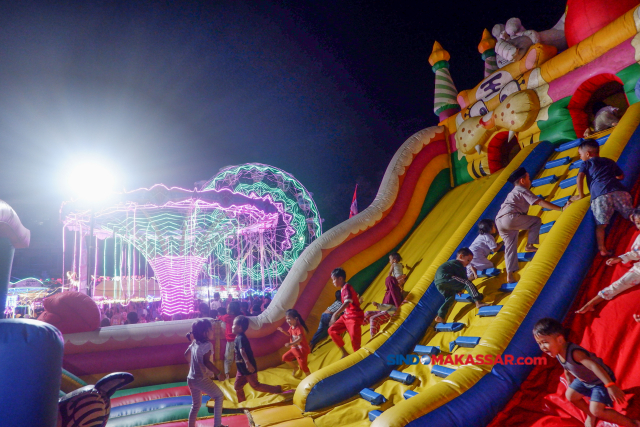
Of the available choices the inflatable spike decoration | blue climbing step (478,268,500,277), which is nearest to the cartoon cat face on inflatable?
the inflatable spike decoration

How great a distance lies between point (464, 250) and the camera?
4.66 m

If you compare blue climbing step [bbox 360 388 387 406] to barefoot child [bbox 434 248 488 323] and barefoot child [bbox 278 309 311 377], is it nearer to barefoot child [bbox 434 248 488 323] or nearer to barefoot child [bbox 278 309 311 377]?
barefoot child [bbox 434 248 488 323]

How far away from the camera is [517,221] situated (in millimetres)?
4438

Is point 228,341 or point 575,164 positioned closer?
point 575,164

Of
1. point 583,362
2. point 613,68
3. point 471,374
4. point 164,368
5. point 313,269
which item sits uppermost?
point 613,68

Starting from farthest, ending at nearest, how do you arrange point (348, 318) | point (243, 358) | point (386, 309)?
point (348, 318) < point (386, 309) < point (243, 358)

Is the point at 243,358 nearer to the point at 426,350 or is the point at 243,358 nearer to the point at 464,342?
the point at 426,350

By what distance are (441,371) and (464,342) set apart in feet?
1.10

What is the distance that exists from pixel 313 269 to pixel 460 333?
10.9 feet

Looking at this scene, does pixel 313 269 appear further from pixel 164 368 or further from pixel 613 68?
pixel 613 68

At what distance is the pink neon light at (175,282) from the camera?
11.5 metres

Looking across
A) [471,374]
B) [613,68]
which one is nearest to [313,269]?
[471,374]

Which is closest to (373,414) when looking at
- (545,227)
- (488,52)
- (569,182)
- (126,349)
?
(545,227)

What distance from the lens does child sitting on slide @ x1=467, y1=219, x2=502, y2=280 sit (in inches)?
190
